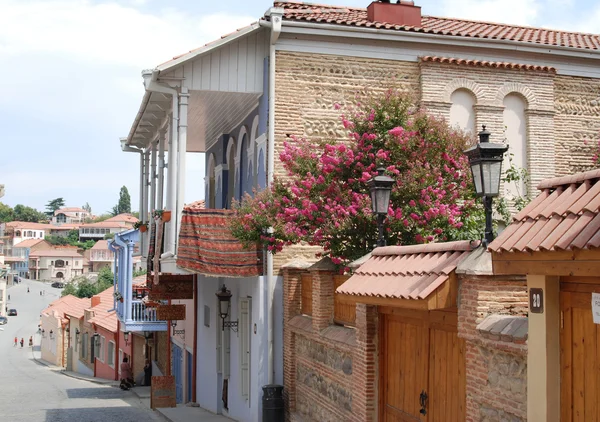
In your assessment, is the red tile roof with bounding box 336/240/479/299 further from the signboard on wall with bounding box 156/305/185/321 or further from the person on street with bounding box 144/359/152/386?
the person on street with bounding box 144/359/152/386

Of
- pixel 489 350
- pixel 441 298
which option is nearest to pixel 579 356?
pixel 489 350

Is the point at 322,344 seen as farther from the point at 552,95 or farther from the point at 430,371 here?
the point at 552,95

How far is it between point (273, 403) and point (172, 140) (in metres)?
5.34

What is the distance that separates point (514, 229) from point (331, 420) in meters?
6.18

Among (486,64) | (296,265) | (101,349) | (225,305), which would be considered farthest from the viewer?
(101,349)

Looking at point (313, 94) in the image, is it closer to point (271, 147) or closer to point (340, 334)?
point (271, 147)

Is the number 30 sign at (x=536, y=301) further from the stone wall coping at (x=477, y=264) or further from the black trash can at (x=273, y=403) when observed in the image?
the black trash can at (x=273, y=403)

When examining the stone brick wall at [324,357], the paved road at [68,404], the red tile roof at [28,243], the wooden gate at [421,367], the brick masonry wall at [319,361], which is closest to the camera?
the wooden gate at [421,367]

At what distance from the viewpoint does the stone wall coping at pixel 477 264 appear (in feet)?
22.4

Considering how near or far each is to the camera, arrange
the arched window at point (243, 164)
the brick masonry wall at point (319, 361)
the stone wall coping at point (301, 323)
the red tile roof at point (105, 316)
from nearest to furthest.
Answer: the brick masonry wall at point (319, 361), the stone wall coping at point (301, 323), the arched window at point (243, 164), the red tile roof at point (105, 316)

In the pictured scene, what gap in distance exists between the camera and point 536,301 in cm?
582

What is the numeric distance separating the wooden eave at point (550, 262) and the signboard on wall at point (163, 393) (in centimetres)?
1696

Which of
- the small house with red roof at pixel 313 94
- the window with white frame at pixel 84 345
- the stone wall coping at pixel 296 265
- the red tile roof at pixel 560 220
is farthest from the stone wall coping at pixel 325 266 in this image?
the window with white frame at pixel 84 345

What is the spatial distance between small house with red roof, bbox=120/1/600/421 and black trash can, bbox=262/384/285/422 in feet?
1.37
